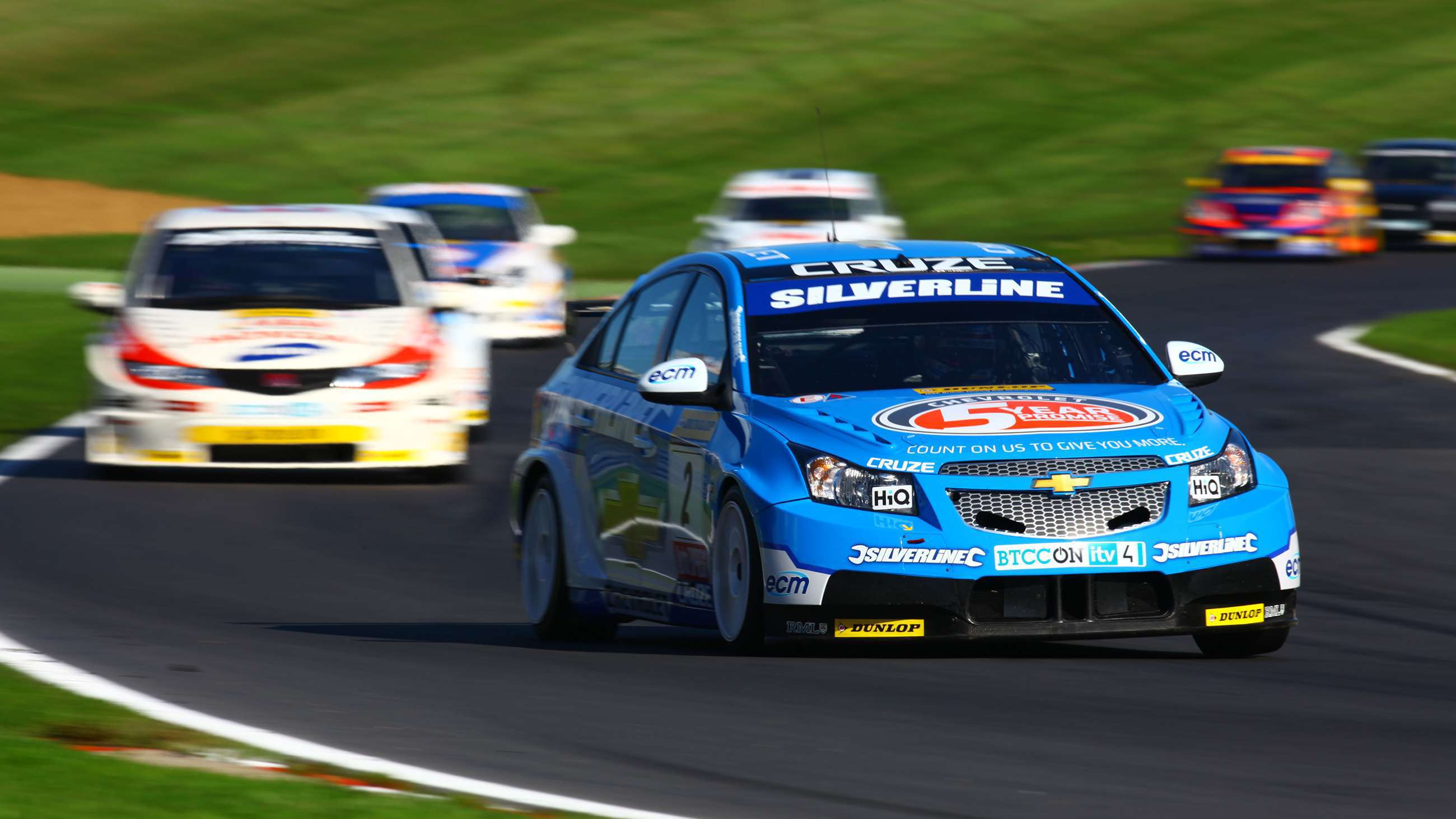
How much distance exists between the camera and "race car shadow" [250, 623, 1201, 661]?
330 inches

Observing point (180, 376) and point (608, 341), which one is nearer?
point (608, 341)

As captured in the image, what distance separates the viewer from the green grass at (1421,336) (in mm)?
21000

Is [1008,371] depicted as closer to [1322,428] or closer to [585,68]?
[1322,428]

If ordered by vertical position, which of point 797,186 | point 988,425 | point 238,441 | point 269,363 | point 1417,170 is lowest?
point 1417,170

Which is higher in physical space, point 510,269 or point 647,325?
point 647,325

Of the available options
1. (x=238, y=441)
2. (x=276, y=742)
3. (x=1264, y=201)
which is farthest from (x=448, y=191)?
(x=276, y=742)

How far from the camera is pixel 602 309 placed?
1041 centimetres

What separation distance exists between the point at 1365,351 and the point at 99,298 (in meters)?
11.1

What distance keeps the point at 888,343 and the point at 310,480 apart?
23.4 ft

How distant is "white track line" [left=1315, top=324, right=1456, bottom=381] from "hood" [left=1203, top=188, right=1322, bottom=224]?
983 centimetres

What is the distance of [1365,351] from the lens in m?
21.7

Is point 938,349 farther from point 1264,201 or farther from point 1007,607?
point 1264,201

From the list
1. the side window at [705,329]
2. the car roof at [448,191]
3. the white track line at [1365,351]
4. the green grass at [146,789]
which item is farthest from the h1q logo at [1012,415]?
the car roof at [448,191]

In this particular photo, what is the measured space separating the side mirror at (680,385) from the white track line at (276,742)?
6.43 feet
